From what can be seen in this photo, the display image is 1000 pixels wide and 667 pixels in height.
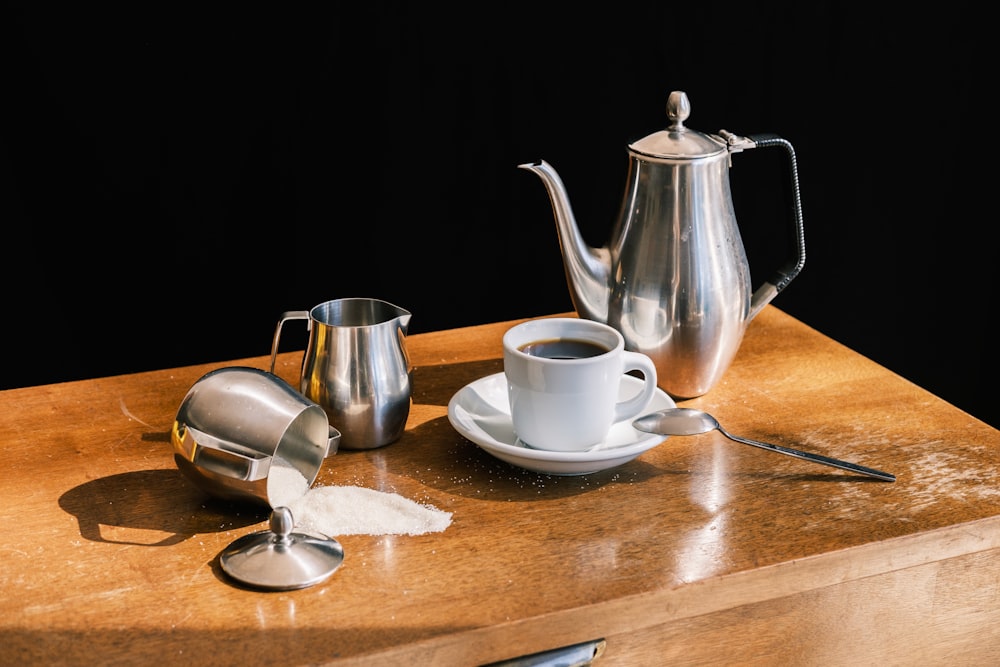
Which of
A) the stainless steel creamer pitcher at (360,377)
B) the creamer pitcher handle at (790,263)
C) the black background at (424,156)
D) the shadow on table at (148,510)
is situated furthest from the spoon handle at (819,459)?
the black background at (424,156)

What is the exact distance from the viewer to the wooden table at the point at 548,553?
2.35 ft

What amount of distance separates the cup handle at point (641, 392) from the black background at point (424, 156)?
3.51 ft

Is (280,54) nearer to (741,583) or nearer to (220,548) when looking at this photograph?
(220,548)

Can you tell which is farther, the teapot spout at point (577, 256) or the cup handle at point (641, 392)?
the teapot spout at point (577, 256)

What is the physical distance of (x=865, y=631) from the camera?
872 millimetres

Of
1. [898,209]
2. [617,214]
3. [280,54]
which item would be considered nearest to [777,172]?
[898,209]

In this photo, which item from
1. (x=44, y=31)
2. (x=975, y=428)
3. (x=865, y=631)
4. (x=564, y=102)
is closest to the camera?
(x=865, y=631)

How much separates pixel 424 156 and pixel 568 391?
3.69 ft

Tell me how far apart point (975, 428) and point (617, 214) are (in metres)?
0.42

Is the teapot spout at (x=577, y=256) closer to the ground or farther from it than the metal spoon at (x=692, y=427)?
farther from it

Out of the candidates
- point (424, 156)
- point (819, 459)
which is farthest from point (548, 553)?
point (424, 156)

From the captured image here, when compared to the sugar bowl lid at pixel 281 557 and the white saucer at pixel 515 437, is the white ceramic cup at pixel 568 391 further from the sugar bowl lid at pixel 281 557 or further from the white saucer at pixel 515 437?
the sugar bowl lid at pixel 281 557

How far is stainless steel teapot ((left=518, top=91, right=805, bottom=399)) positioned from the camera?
1036 mm

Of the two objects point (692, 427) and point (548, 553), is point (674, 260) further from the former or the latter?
point (548, 553)
